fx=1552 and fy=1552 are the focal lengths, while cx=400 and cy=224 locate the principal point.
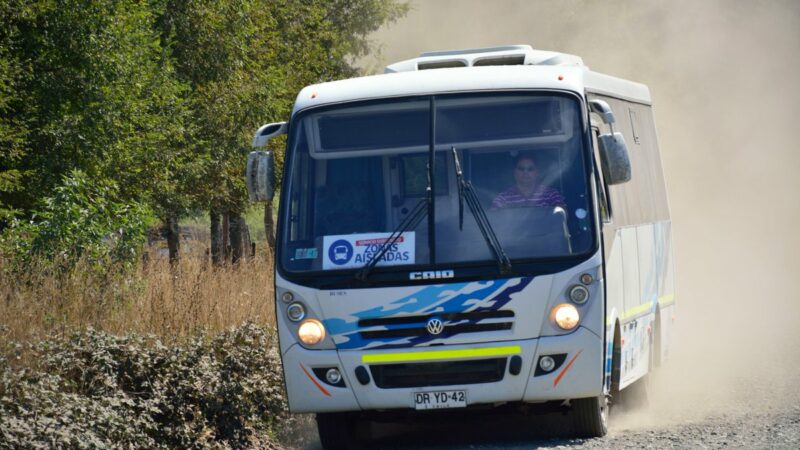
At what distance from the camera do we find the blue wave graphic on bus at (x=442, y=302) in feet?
38.7

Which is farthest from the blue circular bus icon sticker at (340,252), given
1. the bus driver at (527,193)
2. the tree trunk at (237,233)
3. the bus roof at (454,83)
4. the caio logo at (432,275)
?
the tree trunk at (237,233)

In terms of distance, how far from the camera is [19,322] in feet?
40.8

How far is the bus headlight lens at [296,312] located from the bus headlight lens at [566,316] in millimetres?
1942

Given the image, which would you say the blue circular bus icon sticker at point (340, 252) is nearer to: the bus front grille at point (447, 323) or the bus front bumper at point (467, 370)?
the bus front grille at point (447, 323)

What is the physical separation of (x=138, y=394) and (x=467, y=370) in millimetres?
2533

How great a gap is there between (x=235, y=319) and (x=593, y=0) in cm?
10822

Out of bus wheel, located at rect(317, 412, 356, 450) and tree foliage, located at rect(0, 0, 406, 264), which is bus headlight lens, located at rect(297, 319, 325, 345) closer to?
bus wheel, located at rect(317, 412, 356, 450)

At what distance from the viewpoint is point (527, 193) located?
12180mm

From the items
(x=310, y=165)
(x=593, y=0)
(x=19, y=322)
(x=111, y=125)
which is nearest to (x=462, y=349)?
(x=310, y=165)

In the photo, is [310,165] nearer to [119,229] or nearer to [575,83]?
[575,83]

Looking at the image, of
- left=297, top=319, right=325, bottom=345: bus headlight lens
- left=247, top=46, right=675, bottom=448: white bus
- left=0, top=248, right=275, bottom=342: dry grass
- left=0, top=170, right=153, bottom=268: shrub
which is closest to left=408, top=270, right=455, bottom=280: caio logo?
left=247, top=46, right=675, bottom=448: white bus

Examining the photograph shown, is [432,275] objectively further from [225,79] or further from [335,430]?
[225,79]

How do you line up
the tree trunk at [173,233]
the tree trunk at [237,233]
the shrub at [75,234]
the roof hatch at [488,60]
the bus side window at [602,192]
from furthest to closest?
the tree trunk at [237,233], the tree trunk at [173,233], the shrub at [75,234], the roof hatch at [488,60], the bus side window at [602,192]

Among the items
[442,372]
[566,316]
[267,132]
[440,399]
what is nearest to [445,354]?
[442,372]
